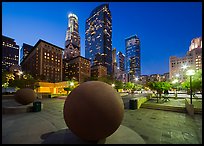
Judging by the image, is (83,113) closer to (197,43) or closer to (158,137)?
(158,137)

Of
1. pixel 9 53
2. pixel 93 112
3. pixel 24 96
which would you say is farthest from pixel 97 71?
pixel 93 112

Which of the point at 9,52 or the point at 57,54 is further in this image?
the point at 9,52

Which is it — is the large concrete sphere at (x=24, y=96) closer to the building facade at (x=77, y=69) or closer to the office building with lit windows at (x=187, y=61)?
the building facade at (x=77, y=69)

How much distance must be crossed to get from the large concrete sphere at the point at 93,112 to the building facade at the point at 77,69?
12215cm

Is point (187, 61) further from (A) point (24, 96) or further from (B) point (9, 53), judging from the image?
(B) point (9, 53)

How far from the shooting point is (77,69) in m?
134

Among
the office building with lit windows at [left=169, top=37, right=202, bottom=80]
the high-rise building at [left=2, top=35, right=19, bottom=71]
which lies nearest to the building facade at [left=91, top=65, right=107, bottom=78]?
the office building with lit windows at [left=169, top=37, right=202, bottom=80]

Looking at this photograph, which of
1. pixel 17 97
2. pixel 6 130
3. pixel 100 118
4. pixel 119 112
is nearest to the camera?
pixel 100 118

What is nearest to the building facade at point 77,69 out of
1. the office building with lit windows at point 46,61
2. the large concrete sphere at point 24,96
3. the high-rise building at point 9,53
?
the office building with lit windows at point 46,61

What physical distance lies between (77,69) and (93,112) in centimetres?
13172

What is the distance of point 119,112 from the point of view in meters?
5.30

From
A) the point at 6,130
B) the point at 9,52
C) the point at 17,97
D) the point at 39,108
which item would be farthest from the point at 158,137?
the point at 9,52

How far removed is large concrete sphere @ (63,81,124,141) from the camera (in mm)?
4879

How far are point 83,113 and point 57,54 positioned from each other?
4529 inches
